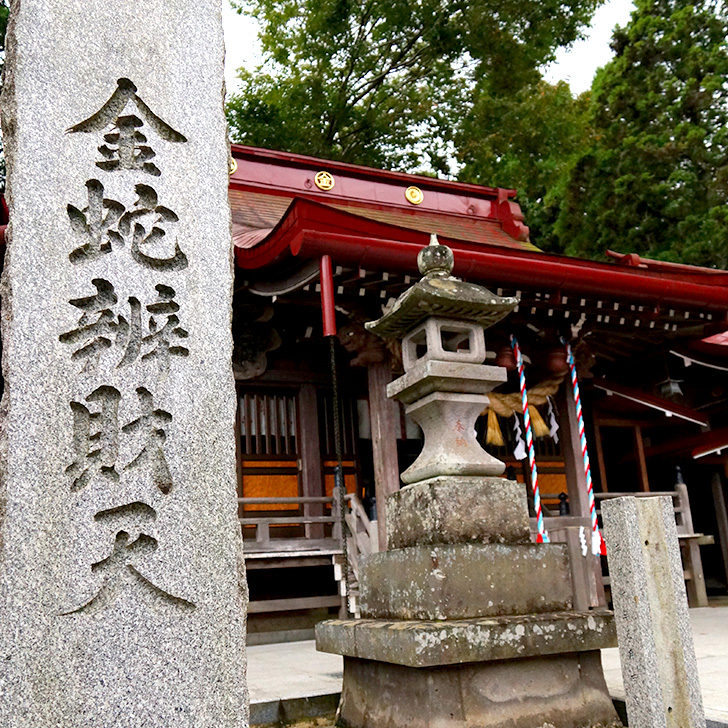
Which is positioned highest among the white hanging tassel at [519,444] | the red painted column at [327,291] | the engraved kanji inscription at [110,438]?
the red painted column at [327,291]

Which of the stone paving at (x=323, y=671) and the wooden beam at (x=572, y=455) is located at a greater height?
the wooden beam at (x=572, y=455)

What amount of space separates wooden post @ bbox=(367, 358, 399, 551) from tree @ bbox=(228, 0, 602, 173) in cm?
949

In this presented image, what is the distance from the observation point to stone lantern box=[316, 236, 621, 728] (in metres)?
3.74

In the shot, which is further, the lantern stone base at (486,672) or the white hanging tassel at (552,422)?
the white hanging tassel at (552,422)

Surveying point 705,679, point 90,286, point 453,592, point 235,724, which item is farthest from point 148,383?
point 705,679

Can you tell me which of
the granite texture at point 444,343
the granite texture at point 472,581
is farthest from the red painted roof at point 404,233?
the granite texture at point 472,581

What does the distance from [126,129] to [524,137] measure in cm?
1436

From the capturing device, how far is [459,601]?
12.8 feet

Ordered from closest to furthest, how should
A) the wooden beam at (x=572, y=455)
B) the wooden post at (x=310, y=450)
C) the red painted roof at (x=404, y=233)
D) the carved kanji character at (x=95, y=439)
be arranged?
the carved kanji character at (x=95, y=439) < the red painted roof at (x=404, y=233) < the wooden post at (x=310, y=450) < the wooden beam at (x=572, y=455)

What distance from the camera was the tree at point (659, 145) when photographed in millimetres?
16812

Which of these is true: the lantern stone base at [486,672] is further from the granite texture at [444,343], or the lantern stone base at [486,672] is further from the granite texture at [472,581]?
the granite texture at [444,343]

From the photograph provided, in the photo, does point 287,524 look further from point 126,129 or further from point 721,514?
point 721,514

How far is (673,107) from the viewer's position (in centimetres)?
1736

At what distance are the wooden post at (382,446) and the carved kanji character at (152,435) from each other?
15.4ft
